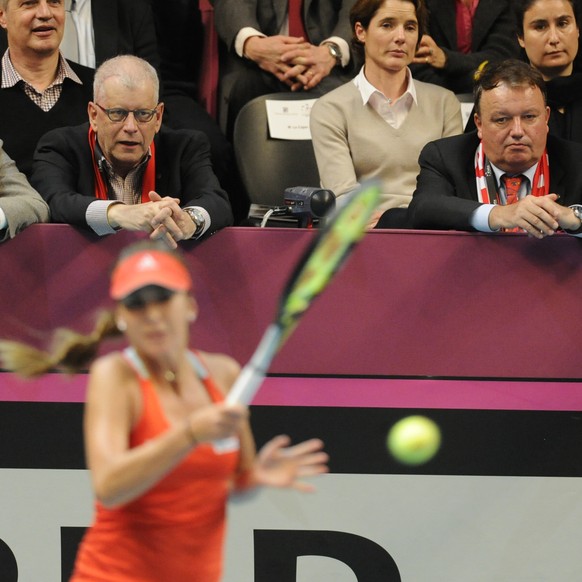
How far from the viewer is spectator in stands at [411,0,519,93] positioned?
4.98 meters

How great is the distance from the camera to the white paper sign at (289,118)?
4660mm

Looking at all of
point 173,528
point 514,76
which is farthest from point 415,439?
point 173,528

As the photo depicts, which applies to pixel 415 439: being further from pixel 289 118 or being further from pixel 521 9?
pixel 521 9

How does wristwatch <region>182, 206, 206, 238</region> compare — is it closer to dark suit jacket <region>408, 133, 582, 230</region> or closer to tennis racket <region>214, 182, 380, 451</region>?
dark suit jacket <region>408, 133, 582, 230</region>

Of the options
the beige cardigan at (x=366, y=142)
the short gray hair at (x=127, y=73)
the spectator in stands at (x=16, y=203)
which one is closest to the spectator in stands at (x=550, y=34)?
the beige cardigan at (x=366, y=142)

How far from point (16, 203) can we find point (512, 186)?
1.49m

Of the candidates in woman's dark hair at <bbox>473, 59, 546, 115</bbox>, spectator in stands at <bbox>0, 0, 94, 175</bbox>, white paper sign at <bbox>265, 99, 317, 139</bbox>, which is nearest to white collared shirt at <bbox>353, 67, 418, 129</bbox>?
white paper sign at <bbox>265, 99, 317, 139</bbox>

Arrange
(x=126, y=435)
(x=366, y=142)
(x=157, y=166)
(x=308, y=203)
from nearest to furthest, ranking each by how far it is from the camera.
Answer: (x=126, y=435) → (x=308, y=203) → (x=157, y=166) → (x=366, y=142)

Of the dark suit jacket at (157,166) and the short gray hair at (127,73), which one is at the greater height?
the short gray hair at (127,73)

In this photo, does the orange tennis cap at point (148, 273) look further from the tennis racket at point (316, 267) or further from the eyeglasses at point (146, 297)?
the tennis racket at point (316, 267)

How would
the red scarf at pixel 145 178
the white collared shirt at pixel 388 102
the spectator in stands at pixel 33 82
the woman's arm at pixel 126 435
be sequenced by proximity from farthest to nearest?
the white collared shirt at pixel 388 102 < the spectator in stands at pixel 33 82 < the red scarf at pixel 145 178 < the woman's arm at pixel 126 435

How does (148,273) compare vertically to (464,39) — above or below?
below

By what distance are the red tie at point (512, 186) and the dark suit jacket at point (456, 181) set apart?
10 cm

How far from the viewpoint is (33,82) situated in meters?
4.18
